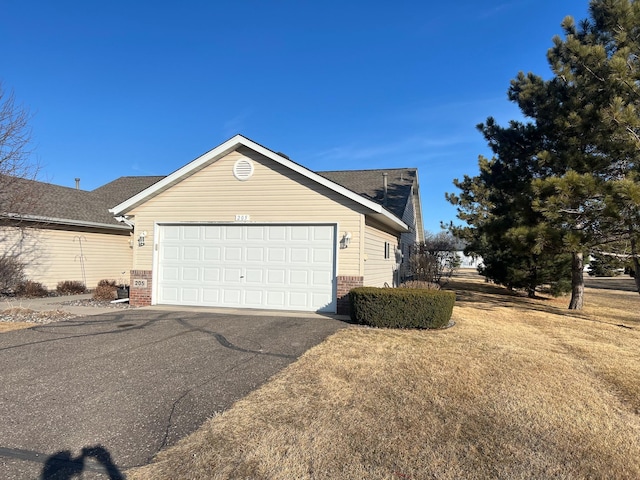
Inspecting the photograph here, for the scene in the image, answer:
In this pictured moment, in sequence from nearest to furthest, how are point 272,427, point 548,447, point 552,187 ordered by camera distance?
point 548,447 → point 272,427 → point 552,187

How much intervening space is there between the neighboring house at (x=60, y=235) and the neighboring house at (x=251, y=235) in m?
4.02

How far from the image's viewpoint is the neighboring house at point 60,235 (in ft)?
44.8

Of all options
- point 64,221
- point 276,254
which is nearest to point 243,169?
point 276,254

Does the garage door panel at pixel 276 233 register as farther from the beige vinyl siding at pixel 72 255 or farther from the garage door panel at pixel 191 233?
the beige vinyl siding at pixel 72 255

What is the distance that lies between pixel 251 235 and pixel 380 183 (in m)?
7.80

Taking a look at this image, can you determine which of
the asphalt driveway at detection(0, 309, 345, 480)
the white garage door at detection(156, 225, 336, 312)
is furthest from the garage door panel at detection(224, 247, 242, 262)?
the asphalt driveway at detection(0, 309, 345, 480)

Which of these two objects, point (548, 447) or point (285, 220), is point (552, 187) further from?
point (548, 447)

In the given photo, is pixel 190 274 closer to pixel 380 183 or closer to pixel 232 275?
pixel 232 275

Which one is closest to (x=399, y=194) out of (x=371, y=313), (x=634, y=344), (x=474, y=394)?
(x=371, y=313)

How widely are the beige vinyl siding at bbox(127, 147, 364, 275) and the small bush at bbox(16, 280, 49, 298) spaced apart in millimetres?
4789

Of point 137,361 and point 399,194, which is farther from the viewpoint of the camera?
point 399,194

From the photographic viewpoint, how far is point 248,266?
11.5m

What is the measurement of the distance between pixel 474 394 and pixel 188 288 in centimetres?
903

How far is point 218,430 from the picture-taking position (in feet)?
12.7
